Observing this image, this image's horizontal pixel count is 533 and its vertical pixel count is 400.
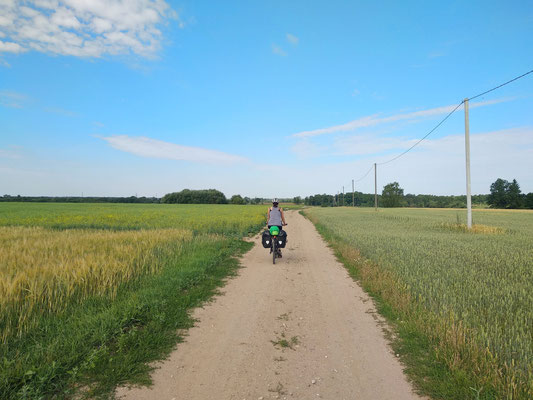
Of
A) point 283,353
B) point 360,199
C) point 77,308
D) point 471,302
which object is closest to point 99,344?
point 77,308

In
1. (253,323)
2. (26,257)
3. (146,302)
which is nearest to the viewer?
(253,323)

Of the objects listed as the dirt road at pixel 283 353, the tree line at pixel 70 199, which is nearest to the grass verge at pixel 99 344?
the dirt road at pixel 283 353

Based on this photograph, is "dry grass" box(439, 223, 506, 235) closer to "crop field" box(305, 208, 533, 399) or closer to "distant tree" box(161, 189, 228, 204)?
"crop field" box(305, 208, 533, 399)

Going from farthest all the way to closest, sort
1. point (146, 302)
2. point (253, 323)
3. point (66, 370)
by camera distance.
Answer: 1. point (146, 302)
2. point (253, 323)
3. point (66, 370)

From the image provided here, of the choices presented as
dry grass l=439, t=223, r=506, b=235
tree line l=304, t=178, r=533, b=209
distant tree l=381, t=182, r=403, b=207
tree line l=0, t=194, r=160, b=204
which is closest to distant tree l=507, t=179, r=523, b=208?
tree line l=304, t=178, r=533, b=209

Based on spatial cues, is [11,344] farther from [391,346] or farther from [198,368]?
[391,346]

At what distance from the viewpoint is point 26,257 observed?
7.96 metres

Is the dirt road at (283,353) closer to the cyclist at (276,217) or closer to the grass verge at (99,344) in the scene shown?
the grass verge at (99,344)

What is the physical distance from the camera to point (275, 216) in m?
10.4

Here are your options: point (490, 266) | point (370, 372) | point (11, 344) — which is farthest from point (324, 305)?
point (490, 266)

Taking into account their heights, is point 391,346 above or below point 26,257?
below

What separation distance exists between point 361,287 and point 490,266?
3.98 metres

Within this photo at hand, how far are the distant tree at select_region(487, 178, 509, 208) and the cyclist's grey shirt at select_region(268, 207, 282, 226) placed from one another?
10518 cm

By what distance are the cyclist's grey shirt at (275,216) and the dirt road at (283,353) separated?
11.3 ft
